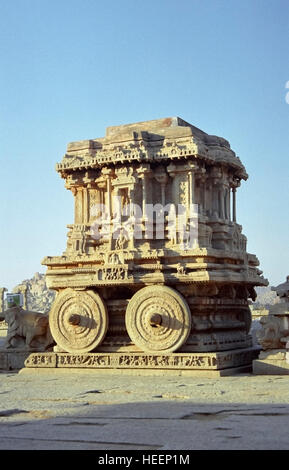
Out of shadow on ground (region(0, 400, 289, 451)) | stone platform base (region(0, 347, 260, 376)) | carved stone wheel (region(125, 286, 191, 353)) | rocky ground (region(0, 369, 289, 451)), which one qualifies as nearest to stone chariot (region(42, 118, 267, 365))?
carved stone wheel (region(125, 286, 191, 353))

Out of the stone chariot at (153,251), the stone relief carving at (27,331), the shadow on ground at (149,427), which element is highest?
the stone chariot at (153,251)

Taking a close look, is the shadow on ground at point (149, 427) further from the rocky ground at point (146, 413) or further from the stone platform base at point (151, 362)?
the stone platform base at point (151, 362)

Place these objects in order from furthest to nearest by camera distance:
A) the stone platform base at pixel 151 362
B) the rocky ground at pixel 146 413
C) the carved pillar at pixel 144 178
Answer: the carved pillar at pixel 144 178
the stone platform base at pixel 151 362
the rocky ground at pixel 146 413

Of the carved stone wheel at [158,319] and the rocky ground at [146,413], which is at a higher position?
the carved stone wheel at [158,319]

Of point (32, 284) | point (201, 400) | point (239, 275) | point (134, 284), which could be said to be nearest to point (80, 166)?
point (134, 284)

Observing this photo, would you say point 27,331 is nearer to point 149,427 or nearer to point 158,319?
point 158,319

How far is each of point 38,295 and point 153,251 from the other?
79.4 metres

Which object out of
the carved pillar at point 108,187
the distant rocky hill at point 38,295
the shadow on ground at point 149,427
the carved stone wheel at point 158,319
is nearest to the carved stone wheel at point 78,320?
the carved stone wheel at point 158,319

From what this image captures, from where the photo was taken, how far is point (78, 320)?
18.6 m

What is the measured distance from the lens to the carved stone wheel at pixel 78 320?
18547 mm

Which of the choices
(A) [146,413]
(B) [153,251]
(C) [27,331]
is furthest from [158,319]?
(A) [146,413]

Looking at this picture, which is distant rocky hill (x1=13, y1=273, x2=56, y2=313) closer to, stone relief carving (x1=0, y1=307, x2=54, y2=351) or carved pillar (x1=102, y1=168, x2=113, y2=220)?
stone relief carving (x1=0, y1=307, x2=54, y2=351)

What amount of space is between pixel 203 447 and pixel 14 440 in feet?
7.81

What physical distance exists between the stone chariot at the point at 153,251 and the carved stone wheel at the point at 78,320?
0.03 meters
